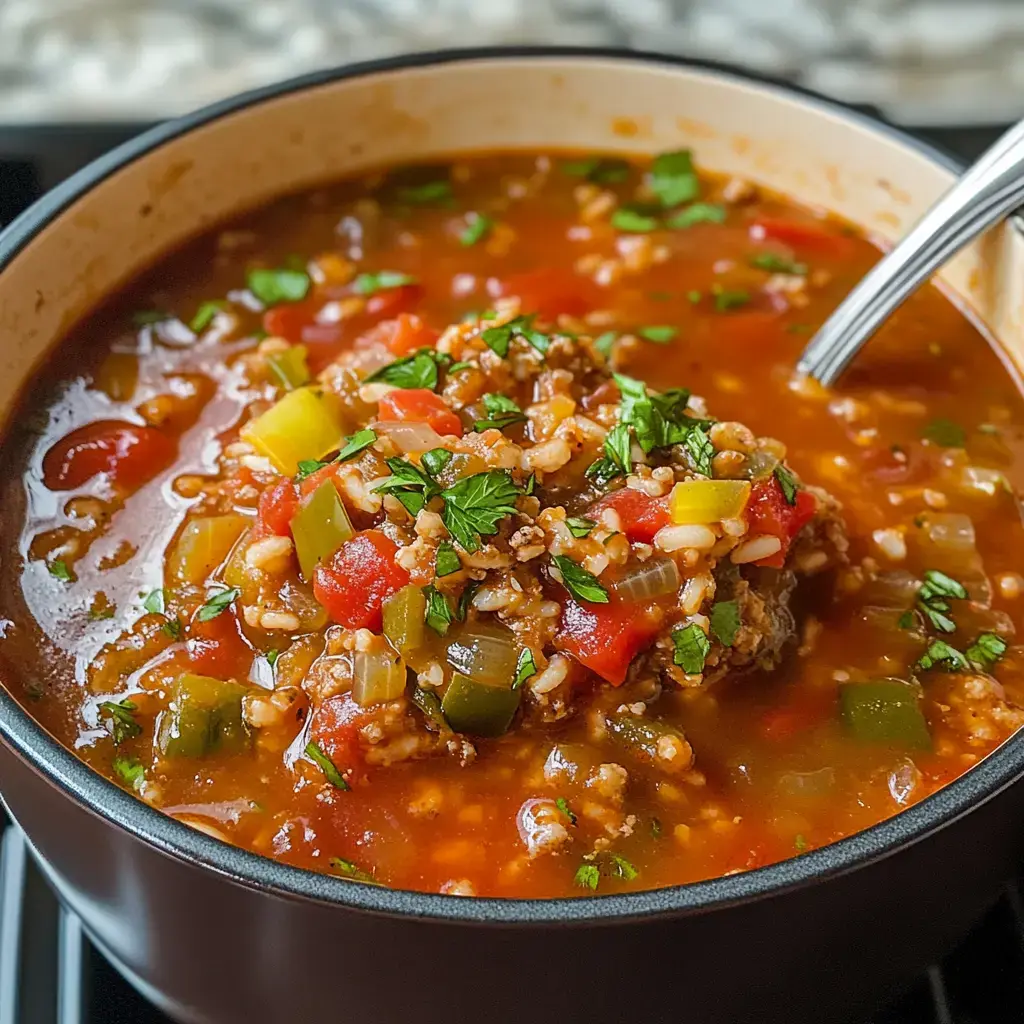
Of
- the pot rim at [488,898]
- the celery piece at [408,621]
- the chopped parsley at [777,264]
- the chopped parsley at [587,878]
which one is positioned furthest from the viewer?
the chopped parsley at [777,264]

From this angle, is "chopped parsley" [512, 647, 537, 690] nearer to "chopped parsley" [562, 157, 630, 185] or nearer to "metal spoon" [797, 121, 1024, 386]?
"metal spoon" [797, 121, 1024, 386]

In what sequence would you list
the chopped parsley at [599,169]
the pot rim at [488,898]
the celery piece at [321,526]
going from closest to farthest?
the pot rim at [488,898], the celery piece at [321,526], the chopped parsley at [599,169]

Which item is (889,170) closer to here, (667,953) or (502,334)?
(502,334)

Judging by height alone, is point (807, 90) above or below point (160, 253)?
above

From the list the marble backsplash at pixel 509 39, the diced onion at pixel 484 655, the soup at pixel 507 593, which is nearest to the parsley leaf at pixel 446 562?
the soup at pixel 507 593

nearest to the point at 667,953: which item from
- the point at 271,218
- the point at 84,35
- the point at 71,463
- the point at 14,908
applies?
the point at 14,908

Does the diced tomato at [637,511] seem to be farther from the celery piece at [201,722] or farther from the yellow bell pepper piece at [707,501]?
the celery piece at [201,722]

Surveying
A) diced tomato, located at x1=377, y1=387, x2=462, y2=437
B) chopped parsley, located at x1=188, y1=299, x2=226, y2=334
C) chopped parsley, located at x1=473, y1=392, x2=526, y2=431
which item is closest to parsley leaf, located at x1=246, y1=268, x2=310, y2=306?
chopped parsley, located at x1=188, y1=299, x2=226, y2=334
